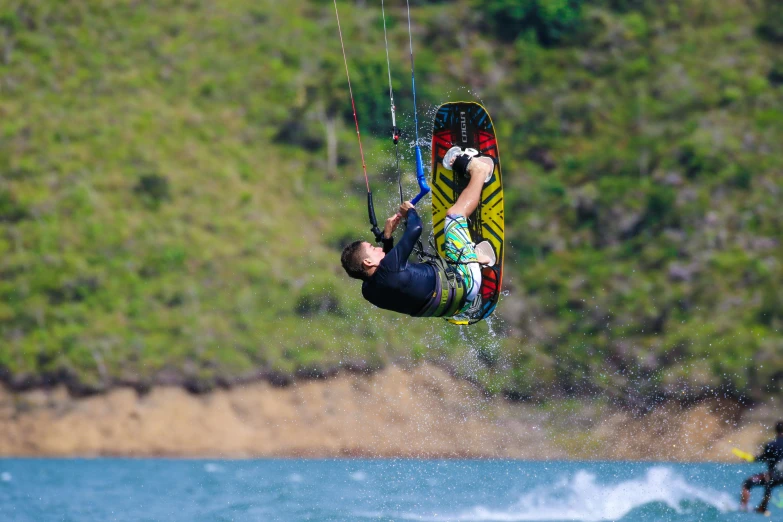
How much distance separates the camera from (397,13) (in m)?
27.2

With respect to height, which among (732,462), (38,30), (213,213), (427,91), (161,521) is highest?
(38,30)

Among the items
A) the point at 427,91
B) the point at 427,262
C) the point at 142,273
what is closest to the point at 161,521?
the point at 427,262

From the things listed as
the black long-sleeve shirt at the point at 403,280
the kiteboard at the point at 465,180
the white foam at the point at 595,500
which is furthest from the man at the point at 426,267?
the white foam at the point at 595,500

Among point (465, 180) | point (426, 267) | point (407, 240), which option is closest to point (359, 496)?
point (465, 180)

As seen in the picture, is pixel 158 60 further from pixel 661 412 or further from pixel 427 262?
pixel 427 262

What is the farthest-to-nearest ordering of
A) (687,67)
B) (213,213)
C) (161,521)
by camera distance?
(687,67), (213,213), (161,521)

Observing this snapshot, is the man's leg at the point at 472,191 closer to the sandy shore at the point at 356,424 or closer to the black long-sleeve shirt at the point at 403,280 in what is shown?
the black long-sleeve shirt at the point at 403,280

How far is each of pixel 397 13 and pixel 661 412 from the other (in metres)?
12.9

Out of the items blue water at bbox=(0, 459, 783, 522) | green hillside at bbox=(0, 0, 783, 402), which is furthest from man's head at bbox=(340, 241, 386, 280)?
green hillside at bbox=(0, 0, 783, 402)

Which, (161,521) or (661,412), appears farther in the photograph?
(661,412)

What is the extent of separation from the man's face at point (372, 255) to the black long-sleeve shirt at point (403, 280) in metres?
0.06

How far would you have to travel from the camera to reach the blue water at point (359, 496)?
9.87 meters

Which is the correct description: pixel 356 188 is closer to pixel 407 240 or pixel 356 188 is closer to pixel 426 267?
pixel 426 267

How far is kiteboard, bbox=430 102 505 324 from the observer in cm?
864
